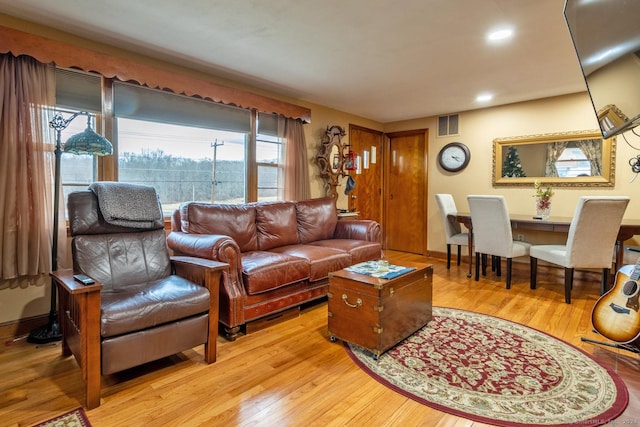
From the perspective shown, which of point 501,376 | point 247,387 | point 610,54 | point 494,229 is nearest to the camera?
point 610,54

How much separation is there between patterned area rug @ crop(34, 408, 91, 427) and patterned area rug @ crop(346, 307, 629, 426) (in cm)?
140

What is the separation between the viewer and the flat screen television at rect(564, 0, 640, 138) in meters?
1.24

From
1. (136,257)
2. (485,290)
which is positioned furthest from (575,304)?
(136,257)

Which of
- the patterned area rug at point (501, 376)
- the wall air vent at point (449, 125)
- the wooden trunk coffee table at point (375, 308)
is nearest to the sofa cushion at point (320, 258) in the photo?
the wooden trunk coffee table at point (375, 308)

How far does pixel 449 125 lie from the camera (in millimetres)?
5121

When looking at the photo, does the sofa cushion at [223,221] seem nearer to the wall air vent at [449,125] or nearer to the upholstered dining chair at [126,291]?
the upholstered dining chair at [126,291]

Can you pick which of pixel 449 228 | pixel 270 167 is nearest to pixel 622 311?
pixel 449 228

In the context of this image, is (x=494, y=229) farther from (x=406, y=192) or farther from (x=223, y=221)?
(x=223, y=221)

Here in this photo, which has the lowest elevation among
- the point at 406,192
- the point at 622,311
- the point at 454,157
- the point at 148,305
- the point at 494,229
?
the point at 622,311

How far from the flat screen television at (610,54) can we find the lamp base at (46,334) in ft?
11.3

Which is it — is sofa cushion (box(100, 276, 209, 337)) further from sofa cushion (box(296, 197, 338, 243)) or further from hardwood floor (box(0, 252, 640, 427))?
sofa cushion (box(296, 197, 338, 243))

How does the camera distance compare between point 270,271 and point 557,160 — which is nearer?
point 270,271

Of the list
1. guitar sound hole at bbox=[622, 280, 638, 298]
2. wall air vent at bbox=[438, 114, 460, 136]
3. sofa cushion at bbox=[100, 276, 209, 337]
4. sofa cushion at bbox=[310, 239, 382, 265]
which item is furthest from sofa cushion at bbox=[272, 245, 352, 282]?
wall air vent at bbox=[438, 114, 460, 136]

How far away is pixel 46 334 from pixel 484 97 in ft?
16.3
